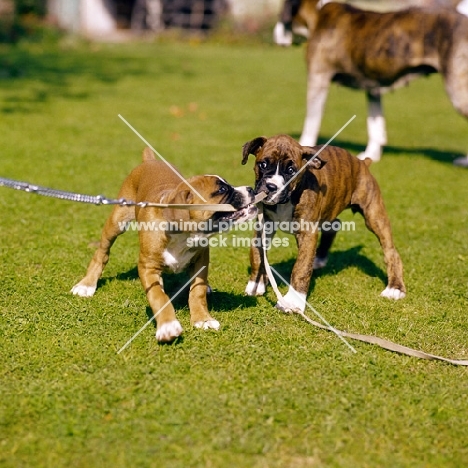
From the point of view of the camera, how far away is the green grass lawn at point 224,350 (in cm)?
368

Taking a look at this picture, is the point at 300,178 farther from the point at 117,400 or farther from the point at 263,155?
the point at 117,400

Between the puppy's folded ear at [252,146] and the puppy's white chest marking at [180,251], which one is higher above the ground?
the puppy's folded ear at [252,146]

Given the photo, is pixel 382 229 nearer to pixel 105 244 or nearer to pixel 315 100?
pixel 105 244

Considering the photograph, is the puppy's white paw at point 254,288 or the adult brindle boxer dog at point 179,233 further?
the puppy's white paw at point 254,288

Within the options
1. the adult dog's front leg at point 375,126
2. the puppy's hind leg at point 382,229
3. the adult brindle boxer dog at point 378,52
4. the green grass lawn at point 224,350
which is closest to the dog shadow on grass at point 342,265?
the green grass lawn at point 224,350

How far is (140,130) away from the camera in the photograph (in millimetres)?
11805

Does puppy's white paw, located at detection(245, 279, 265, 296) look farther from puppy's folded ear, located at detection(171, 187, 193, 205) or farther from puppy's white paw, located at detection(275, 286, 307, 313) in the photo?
puppy's folded ear, located at detection(171, 187, 193, 205)

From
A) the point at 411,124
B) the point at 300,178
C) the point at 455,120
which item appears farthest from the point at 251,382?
the point at 455,120

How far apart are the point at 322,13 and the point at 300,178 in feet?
19.8

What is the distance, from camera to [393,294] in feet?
19.0

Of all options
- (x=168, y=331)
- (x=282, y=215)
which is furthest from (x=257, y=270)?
(x=168, y=331)

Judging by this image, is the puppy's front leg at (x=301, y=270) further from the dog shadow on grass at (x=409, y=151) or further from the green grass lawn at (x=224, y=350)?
the dog shadow on grass at (x=409, y=151)

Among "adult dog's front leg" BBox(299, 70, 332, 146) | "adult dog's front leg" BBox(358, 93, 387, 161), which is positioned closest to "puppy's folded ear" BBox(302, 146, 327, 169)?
"adult dog's front leg" BBox(299, 70, 332, 146)

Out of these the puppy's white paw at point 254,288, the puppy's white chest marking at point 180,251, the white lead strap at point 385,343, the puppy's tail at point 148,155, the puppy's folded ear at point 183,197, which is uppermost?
the puppy's folded ear at point 183,197
